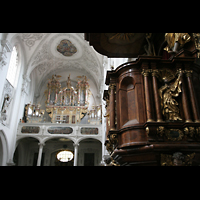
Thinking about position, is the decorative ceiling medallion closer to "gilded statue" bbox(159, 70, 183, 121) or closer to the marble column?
the marble column

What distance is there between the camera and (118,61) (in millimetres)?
9562

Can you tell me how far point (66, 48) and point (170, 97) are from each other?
14923 millimetres

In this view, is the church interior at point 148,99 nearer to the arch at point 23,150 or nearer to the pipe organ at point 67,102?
the arch at point 23,150

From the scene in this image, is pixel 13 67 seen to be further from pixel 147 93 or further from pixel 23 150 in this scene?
pixel 147 93

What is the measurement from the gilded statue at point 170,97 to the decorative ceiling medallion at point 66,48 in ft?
46.1

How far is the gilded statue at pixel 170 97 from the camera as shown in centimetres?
324

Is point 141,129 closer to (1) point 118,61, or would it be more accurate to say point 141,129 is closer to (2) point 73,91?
(1) point 118,61

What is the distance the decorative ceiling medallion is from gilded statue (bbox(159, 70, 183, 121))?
14044mm

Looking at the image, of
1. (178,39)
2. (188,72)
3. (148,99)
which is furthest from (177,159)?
(178,39)

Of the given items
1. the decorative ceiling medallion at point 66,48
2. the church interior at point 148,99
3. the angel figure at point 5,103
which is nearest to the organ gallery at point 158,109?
the church interior at point 148,99

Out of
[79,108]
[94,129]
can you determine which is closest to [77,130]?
[94,129]

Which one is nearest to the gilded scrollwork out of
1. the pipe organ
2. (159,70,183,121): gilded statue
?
(159,70,183,121): gilded statue

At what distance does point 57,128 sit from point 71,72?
7.15 meters

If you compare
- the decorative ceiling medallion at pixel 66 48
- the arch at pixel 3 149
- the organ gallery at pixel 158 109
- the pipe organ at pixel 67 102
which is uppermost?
the decorative ceiling medallion at pixel 66 48
